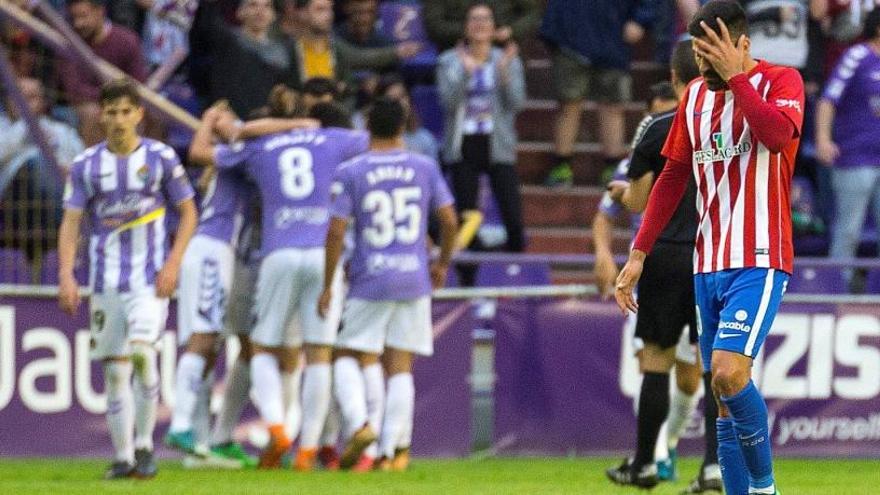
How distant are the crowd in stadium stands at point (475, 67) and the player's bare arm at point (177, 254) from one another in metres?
2.86

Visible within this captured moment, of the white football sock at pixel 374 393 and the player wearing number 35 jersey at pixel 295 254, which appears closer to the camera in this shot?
the player wearing number 35 jersey at pixel 295 254

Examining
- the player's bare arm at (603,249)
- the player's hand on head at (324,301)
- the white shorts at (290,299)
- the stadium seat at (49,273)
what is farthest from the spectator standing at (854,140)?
the stadium seat at (49,273)

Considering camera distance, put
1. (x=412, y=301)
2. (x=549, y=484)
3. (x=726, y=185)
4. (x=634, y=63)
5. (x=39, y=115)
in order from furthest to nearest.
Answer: (x=634, y=63)
(x=39, y=115)
(x=412, y=301)
(x=549, y=484)
(x=726, y=185)

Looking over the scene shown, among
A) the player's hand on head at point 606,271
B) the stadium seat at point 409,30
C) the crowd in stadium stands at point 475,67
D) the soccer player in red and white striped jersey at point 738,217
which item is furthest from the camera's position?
the stadium seat at point 409,30

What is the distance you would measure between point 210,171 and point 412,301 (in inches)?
65.4

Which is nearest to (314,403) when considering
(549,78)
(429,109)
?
(429,109)

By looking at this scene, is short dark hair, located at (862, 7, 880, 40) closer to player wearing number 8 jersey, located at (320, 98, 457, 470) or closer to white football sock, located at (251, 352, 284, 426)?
player wearing number 8 jersey, located at (320, 98, 457, 470)

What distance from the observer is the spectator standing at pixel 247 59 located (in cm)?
1427

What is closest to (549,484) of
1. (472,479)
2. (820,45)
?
(472,479)

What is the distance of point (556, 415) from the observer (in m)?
12.7

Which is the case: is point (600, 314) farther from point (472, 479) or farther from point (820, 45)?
point (820, 45)

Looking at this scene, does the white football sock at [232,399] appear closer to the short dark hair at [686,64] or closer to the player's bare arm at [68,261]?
the player's bare arm at [68,261]

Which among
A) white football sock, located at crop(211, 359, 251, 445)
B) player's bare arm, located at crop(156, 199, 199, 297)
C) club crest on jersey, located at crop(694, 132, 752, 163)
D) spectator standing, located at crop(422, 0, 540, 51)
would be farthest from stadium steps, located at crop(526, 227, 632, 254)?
club crest on jersey, located at crop(694, 132, 752, 163)

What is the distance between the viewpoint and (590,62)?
15.1 m
